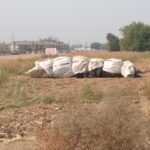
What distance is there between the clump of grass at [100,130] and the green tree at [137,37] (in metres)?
78.3

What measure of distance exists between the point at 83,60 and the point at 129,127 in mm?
14892

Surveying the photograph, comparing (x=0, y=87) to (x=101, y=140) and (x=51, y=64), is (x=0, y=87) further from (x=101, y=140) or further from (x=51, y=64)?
(x=101, y=140)

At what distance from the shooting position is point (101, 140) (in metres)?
5.29

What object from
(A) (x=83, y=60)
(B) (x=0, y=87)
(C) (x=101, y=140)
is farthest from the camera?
(A) (x=83, y=60)

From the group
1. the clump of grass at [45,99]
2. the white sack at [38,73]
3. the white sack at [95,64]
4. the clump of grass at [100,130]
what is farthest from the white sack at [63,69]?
the clump of grass at [100,130]

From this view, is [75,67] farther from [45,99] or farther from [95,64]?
[45,99]

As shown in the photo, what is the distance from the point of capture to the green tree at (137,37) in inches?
3275

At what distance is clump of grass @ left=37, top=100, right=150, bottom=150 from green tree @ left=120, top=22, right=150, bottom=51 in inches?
3084

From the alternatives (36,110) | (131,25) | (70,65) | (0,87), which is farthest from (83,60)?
(131,25)

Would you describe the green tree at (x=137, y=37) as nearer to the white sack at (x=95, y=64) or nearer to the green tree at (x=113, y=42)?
the green tree at (x=113, y=42)

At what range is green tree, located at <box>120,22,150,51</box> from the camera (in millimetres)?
83188

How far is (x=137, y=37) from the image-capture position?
8344cm

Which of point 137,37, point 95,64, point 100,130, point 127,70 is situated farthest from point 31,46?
point 100,130

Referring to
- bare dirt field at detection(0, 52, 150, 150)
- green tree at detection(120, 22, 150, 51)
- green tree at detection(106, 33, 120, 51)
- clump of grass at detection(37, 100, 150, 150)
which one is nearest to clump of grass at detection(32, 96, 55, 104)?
bare dirt field at detection(0, 52, 150, 150)
